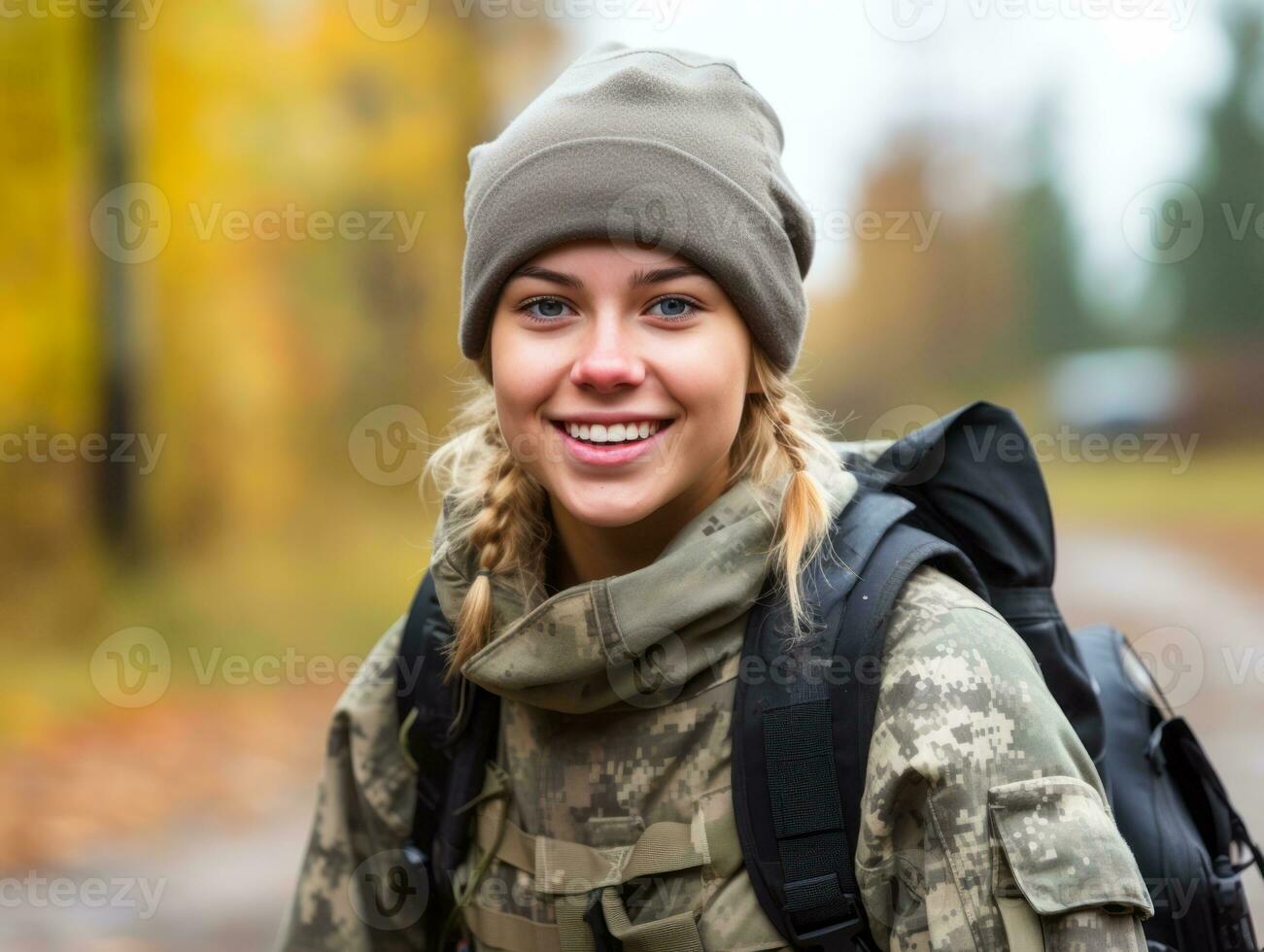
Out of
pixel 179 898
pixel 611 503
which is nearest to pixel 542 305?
pixel 611 503

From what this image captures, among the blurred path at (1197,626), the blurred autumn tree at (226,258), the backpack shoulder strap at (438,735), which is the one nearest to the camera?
the backpack shoulder strap at (438,735)

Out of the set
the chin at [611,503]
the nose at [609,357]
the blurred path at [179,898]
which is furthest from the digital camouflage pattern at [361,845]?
the blurred path at [179,898]

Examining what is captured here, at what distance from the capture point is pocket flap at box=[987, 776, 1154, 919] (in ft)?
6.68

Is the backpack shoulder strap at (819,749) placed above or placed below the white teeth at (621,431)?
below

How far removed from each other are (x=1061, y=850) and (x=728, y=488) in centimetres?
104

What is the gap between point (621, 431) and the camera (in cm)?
244

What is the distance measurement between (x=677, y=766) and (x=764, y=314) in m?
0.90

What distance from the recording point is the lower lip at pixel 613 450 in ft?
8.02

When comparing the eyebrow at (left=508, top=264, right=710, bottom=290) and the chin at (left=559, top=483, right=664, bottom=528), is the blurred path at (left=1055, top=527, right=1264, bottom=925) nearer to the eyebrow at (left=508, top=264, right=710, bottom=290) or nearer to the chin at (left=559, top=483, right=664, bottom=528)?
the chin at (left=559, top=483, right=664, bottom=528)

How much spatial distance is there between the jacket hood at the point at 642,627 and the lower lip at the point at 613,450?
22 centimetres

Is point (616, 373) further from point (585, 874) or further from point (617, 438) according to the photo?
point (585, 874)

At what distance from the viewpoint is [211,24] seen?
12.8 m

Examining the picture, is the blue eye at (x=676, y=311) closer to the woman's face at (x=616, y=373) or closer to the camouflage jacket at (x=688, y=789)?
the woman's face at (x=616, y=373)

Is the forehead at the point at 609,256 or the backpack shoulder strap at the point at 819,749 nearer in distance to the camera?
the backpack shoulder strap at the point at 819,749
